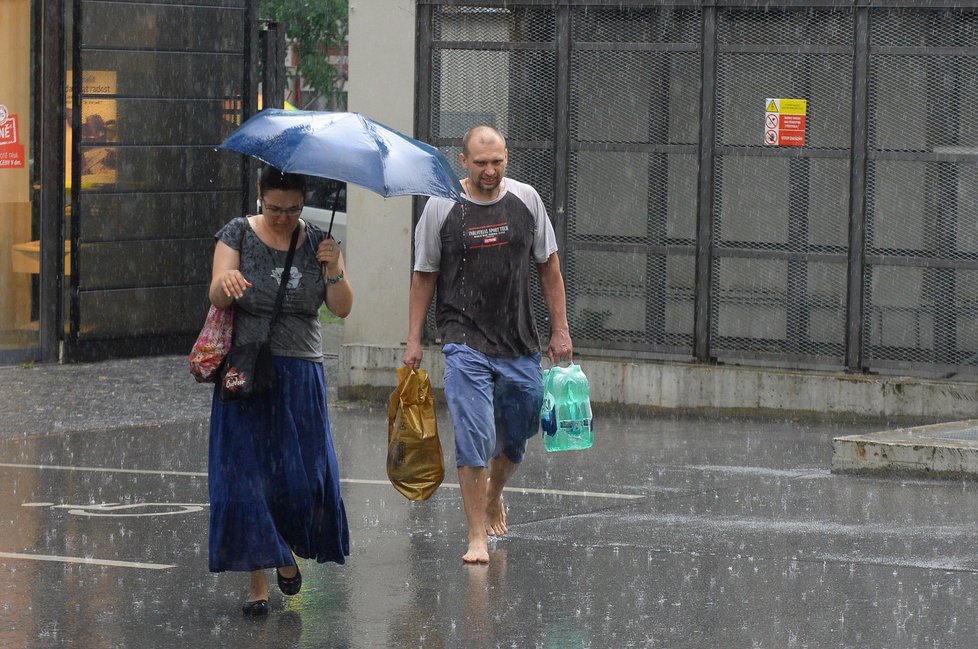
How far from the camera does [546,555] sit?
26.1 ft

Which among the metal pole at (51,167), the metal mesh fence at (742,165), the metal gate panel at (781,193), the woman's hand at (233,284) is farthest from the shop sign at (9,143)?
the woman's hand at (233,284)

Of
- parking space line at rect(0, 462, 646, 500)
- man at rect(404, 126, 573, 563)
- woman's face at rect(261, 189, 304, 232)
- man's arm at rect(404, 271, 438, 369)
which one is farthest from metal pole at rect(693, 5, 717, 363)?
woman's face at rect(261, 189, 304, 232)

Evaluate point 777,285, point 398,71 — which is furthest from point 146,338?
point 777,285

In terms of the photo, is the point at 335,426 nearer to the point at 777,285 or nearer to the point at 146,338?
the point at 777,285

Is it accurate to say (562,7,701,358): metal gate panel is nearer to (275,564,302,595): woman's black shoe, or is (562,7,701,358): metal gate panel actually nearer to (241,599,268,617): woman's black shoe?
(275,564,302,595): woman's black shoe

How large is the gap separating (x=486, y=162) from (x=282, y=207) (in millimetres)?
1279

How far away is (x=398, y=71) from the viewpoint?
14.0 m

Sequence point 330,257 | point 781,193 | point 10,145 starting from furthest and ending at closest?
point 10,145 < point 781,193 < point 330,257

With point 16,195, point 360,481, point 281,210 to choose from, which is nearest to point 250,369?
point 281,210

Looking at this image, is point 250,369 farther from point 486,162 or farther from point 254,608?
point 486,162

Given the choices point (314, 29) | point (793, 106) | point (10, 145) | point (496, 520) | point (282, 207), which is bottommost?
point (496, 520)

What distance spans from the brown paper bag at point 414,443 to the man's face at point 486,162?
88cm

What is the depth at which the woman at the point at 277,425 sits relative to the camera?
22.1 ft

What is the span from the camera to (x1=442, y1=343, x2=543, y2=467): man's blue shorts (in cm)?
782
